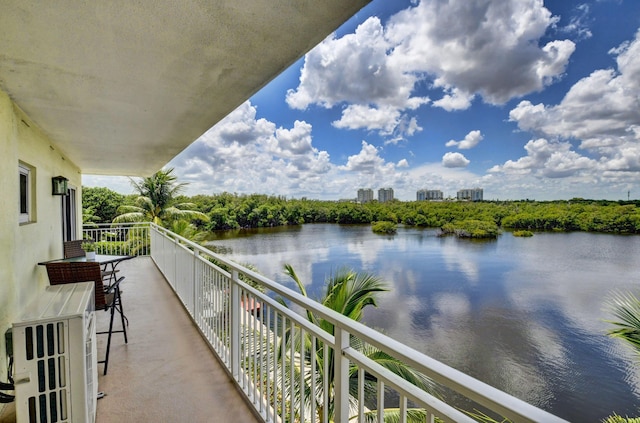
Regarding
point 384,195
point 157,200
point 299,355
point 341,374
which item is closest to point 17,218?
point 299,355

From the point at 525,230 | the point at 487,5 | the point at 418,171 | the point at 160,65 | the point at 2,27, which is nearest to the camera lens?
the point at 2,27

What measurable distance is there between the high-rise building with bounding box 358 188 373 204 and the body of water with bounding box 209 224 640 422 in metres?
3.97

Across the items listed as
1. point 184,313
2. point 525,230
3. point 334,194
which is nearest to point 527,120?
point 525,230

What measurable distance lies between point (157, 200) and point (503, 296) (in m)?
25.1

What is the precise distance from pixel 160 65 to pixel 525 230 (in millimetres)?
37914

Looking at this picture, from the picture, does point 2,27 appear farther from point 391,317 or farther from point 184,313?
point 391,317

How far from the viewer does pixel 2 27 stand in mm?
1657

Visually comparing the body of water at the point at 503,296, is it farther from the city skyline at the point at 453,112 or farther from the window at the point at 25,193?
the window at the point at 25,193

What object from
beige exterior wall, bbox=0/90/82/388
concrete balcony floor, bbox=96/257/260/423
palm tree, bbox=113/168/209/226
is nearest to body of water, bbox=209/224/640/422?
concrete balcony floor, bbox=96/257/260/423

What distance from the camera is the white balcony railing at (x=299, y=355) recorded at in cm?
85

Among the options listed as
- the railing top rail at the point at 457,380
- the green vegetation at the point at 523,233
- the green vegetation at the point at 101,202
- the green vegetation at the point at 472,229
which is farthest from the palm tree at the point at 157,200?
the green vegetation at the point at 523,233

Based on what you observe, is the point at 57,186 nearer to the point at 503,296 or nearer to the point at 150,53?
the point at 150,53

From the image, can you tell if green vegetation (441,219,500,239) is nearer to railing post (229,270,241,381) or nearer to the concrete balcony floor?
the concrete balcony floor

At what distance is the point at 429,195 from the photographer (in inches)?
1555
